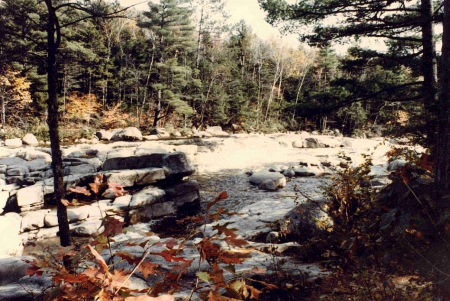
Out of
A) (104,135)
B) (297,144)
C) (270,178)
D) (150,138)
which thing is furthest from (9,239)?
(297,144)

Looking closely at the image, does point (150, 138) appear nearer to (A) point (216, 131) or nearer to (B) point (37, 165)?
(A) point (216, 131)

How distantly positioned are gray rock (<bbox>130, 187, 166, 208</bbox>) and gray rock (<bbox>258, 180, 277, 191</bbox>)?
373cm

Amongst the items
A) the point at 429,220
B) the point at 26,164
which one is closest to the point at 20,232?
the point at 26,164

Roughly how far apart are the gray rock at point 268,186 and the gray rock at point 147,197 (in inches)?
147

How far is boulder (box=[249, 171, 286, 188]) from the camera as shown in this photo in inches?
404

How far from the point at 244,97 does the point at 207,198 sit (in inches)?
845

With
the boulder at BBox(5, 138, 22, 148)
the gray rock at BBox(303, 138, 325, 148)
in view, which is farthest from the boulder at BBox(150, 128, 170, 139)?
the gray rock at BBox(303, 138, 325, 148)

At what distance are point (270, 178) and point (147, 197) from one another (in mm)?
4841

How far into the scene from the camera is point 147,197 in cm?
786

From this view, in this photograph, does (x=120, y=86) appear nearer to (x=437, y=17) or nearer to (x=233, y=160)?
(x=233, y=160)

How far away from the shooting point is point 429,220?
162 centimetres

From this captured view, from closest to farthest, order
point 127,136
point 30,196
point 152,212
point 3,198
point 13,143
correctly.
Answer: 1. point 3,198
2. point 30,196
3. point 152,212
4. point 13,143
5. point 127,136

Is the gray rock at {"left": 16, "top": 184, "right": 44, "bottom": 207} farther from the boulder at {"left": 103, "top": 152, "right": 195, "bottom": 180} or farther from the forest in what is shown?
the boulder at {"left": 103, "top": 152, "right": 195, "bottom": 180}

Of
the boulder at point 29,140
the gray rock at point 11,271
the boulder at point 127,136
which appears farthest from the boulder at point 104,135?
the gray rock at point 11,271
